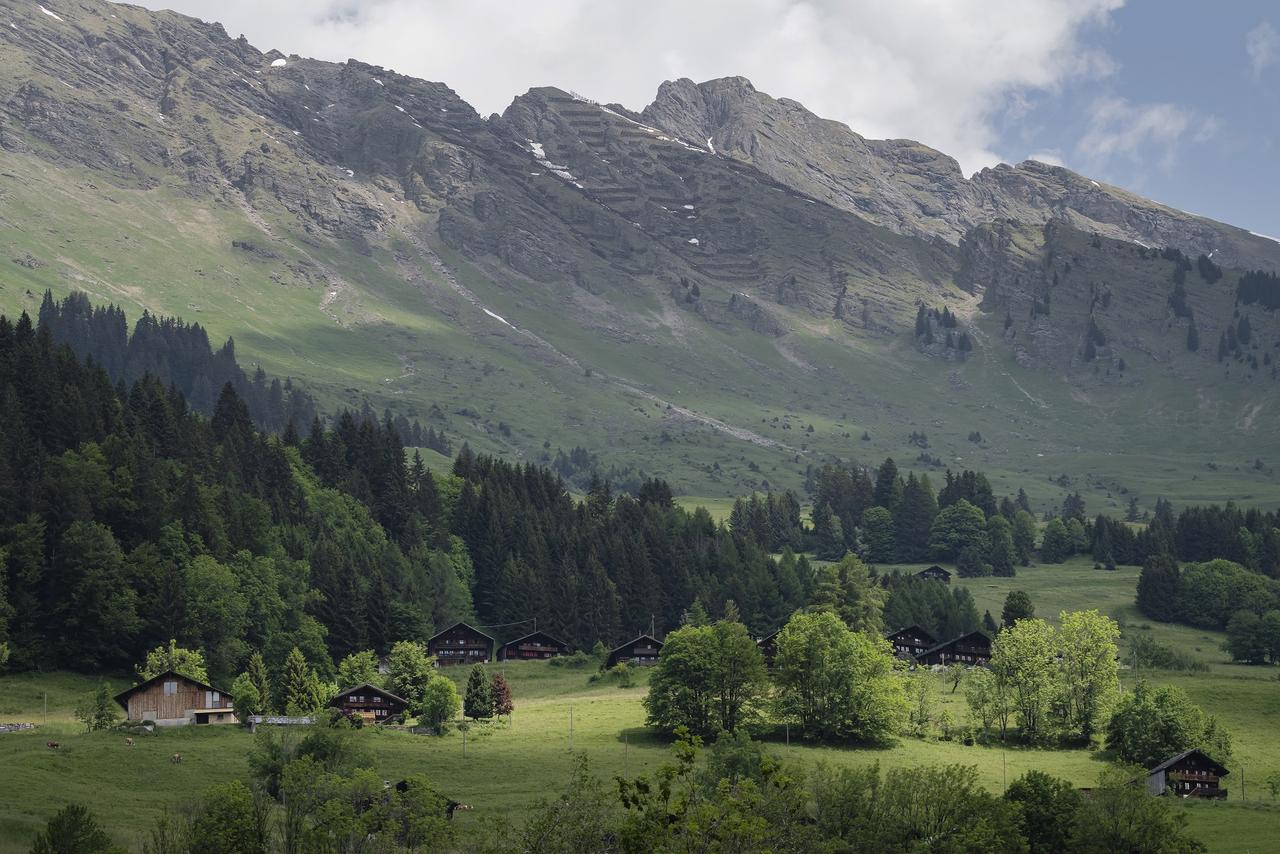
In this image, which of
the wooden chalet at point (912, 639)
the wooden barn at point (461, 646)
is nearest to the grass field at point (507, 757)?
the wooden barn at point (461, 646)

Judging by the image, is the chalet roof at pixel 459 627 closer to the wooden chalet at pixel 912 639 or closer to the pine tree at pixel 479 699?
the pine tree at pixel 479 699

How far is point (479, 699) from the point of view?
136 metres

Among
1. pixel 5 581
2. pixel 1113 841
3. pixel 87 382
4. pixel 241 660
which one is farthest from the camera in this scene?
pixel 87 382

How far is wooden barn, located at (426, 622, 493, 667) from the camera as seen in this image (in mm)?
176000

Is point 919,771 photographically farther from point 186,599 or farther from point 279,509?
point 279,509

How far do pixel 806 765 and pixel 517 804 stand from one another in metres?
28.4

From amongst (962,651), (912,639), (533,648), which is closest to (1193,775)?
(962,651)

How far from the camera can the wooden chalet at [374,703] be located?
134375 mm

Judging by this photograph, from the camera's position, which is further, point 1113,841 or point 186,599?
point 186,599

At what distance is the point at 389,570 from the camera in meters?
182

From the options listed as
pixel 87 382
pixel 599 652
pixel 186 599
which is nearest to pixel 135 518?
pixel 186 599

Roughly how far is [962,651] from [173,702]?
316ft

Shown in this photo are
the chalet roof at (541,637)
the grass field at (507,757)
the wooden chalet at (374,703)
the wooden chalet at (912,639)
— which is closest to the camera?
the grass field at (507,757)

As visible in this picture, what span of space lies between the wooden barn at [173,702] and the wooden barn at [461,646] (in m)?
49.1
